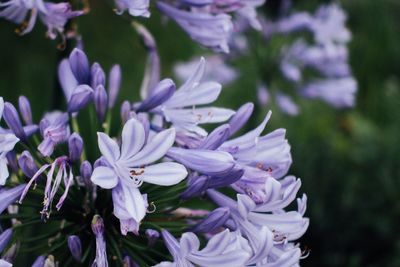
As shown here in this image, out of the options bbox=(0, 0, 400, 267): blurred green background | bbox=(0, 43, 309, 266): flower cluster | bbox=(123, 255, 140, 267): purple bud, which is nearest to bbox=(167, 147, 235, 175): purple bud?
bbox=(0, 43, 309, 266): flower cluster

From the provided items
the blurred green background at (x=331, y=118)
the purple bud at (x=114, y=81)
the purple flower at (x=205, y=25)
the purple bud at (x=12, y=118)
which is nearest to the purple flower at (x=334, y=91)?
the blurred green background at (x=331, y=118)

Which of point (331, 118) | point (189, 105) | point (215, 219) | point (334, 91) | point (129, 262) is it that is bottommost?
point (331, 118)

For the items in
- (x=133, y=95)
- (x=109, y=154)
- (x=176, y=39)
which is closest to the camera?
(x=109, y=154)

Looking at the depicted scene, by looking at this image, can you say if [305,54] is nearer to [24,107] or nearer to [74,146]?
[24,107]

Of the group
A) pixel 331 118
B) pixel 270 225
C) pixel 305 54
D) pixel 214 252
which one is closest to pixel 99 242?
pixel 214 252

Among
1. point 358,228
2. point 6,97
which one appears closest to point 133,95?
point 6,97

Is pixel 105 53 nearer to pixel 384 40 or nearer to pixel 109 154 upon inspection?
pixel 384 40

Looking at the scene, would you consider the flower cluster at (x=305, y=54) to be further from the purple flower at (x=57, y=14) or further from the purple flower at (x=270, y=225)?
the purple flower at (x=270, y=225)
